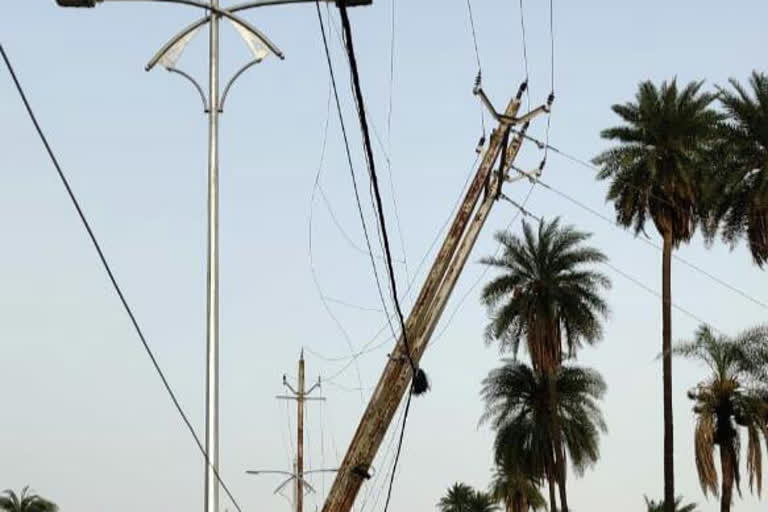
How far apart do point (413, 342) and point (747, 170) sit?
98.3 ft

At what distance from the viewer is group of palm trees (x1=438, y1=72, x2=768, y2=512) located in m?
53.2

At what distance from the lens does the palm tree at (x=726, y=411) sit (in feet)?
190

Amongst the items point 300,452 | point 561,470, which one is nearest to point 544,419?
point 561,470

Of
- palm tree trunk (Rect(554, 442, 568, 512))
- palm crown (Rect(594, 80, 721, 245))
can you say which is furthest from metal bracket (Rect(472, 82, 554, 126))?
palm tree trunk (Rect(554, 442, 568, 512))

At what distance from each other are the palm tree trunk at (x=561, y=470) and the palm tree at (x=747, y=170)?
659 inches

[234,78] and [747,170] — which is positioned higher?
[747,170]

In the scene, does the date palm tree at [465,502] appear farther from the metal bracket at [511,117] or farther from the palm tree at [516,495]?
the metal bracket at [511,117]

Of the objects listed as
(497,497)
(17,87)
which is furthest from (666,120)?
(17,87)

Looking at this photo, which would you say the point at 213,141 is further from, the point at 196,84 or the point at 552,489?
the point at 552,489

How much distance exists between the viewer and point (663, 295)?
6141 centimetres

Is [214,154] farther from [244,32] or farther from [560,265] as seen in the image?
[560,265]

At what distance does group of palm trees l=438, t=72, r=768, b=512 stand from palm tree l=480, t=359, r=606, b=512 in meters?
0.05

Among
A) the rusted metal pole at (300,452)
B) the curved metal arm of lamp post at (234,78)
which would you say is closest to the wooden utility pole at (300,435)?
the rusted metal pole at (300,452)

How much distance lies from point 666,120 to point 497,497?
142ft
